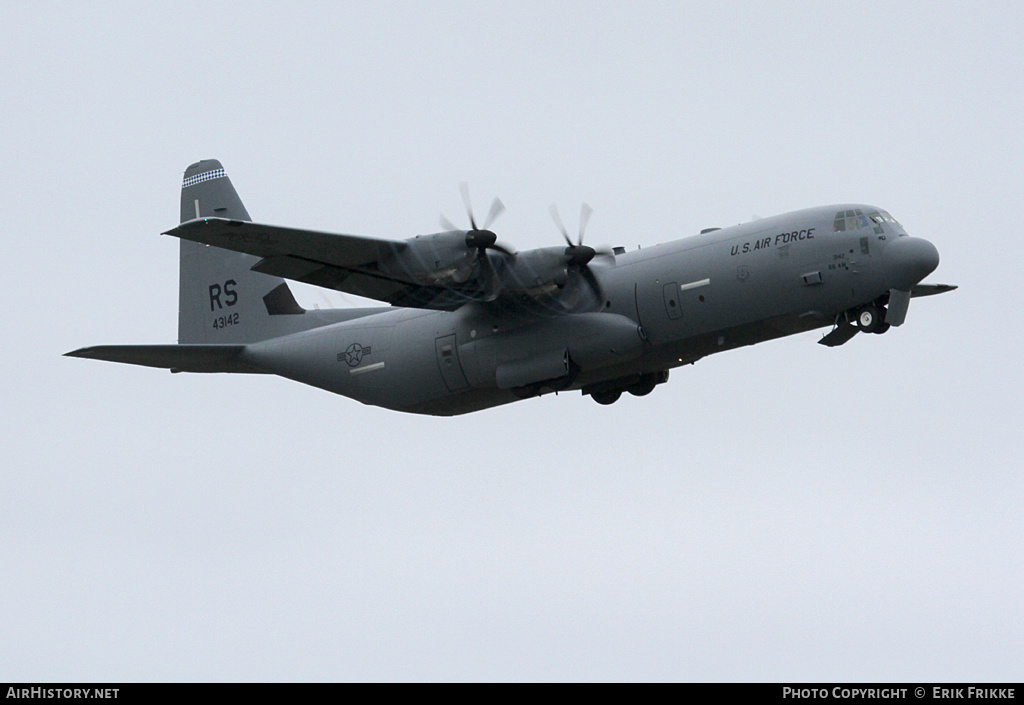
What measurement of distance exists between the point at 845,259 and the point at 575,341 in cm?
540

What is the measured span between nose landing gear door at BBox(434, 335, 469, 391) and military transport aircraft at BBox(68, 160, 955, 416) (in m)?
0.03

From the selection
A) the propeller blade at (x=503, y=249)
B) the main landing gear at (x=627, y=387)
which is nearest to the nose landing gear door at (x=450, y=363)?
the propeller blade at (x=503, y=249)

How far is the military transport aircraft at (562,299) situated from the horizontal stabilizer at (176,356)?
0.05 metres

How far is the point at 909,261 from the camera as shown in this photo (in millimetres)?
26828

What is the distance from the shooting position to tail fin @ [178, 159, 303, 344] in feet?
111

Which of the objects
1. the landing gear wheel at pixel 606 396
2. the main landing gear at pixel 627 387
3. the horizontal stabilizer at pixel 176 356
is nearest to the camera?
the horizontal stabilizer at pixel 176 356

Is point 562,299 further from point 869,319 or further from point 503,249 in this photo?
point 869,319

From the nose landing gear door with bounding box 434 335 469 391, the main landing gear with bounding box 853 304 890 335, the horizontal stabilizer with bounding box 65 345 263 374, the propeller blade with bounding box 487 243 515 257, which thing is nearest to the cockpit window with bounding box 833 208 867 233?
the main landing gear with bounding box 853 304 890 335

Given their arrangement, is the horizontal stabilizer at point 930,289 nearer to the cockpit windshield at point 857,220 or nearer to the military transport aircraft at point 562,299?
the military transport aircraft at point 562,299

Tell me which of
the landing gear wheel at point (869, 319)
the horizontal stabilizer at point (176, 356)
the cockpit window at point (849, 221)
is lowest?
the landing gear wheel at point (869, 319)

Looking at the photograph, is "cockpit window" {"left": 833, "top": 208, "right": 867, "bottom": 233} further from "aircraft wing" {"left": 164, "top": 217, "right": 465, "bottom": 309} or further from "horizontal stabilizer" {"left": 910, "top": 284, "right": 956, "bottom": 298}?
"aircraft wing" {"left": 164, "top": 217, "right": 465, "bottom": 309}

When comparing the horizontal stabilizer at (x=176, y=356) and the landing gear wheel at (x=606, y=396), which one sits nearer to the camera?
the horizontal stabilizer at (x=176, y=356)

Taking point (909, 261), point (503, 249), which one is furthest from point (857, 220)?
point (503, 249)

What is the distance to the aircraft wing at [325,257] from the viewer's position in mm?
26156
